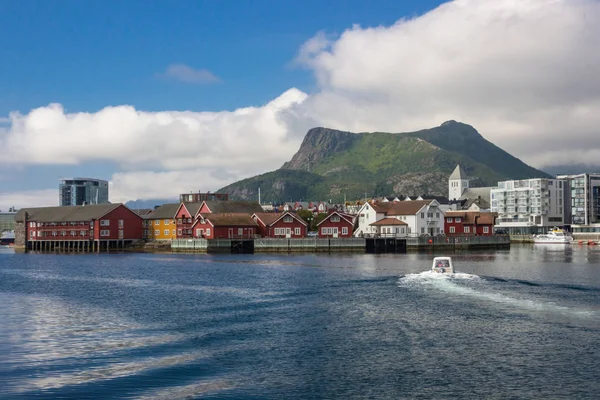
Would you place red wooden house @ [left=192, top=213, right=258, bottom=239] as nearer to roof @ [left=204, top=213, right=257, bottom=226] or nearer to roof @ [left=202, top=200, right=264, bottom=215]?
roof @ [left=204, top=213, right=257, bottom=226]

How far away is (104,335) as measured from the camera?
33.1 metres

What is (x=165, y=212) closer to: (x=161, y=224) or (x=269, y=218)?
(x=161, y=224)

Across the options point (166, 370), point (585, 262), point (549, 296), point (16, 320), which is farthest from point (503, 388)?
point (585, 262)

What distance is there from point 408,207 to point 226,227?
3367 centimetres

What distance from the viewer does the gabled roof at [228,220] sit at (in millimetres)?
116250

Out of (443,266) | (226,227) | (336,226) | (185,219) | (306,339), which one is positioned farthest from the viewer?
(185,219)

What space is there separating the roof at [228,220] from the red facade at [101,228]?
23.9m

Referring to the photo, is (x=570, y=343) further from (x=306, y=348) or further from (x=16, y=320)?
(x=16, y=320)

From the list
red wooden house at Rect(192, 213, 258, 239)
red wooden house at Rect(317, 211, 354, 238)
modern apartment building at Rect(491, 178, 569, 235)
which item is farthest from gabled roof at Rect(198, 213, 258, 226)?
modern apartment building at Rect(491, 178, 569, 235)

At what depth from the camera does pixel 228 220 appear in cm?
11700

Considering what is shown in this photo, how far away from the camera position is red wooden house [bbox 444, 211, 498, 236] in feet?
408

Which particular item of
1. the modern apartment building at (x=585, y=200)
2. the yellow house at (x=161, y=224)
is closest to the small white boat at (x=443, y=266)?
the yellow house at (x=161, y=224)

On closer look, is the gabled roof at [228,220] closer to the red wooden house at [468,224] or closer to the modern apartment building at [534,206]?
the red wooden house at [468,224]

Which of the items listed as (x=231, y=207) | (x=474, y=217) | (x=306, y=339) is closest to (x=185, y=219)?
(x=231, y=207)
